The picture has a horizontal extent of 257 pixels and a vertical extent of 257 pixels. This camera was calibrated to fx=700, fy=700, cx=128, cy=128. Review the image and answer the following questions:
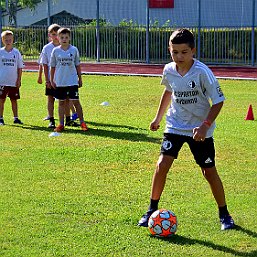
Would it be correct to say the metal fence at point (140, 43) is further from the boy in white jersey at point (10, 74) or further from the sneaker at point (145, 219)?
the sneaker at point (145, 219)

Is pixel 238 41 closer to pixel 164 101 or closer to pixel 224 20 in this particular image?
pixel 224 20

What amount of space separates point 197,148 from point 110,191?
1.83 metres

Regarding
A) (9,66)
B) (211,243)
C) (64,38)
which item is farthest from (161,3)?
(211,243)

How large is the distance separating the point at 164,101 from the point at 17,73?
24.7 ft

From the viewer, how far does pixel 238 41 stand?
31.0 m

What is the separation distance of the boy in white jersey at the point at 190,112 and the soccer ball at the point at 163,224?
0.99 feet

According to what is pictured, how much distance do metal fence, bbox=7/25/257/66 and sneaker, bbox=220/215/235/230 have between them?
24318 millimetres

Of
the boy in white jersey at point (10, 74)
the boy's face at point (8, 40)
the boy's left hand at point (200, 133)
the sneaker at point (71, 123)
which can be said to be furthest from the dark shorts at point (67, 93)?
the boy's left hand at point (200, 133)

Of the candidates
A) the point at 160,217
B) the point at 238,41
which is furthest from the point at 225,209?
the point at 238,41

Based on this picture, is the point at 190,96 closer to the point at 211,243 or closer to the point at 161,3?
the point at 211,243

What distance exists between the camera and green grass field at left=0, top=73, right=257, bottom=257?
6.24 m

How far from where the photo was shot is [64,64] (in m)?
12.8

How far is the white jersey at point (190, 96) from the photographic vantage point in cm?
646

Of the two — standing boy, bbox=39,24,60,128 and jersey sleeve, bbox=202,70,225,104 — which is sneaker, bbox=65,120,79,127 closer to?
standing boy, bbox=39,24,60,128
